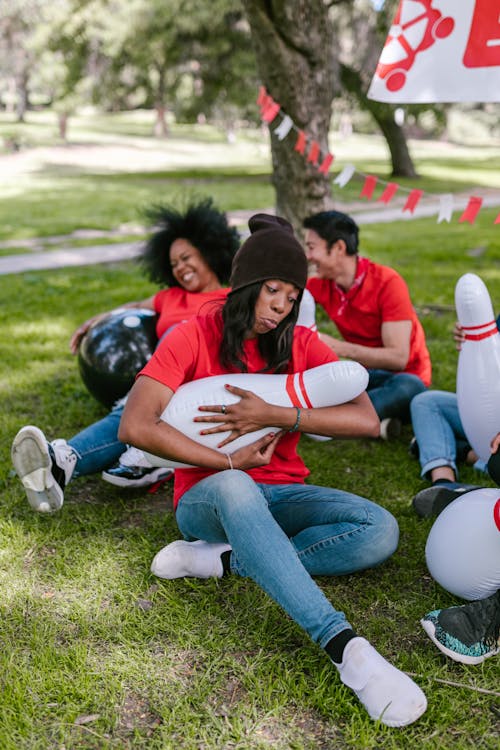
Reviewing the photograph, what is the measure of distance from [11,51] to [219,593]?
4605cm

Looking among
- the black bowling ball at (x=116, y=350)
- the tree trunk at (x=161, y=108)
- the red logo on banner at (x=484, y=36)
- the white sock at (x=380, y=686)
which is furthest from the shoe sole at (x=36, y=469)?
the tree trunk at (x=161, y=108)

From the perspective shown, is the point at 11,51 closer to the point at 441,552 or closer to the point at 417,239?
the point at 417,239

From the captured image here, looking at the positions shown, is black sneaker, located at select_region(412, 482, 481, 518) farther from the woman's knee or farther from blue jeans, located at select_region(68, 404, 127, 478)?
blue jeans, located at select_region(68, 404, 127, 478)

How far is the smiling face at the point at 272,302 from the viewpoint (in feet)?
8.66

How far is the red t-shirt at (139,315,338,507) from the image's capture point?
264 centimetres

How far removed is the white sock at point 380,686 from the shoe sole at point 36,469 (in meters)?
1.43

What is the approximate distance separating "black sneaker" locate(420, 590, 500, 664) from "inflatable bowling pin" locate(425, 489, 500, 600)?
85 mm

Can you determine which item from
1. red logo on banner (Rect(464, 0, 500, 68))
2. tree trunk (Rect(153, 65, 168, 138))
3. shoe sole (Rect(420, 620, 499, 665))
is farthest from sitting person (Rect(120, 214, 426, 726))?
tree trunk (Rect(153, 65, 168, 138))

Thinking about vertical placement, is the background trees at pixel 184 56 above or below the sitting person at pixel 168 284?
above

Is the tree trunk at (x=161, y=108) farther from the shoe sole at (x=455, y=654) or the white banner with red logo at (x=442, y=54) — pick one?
the shoe sole at (x=455, y=654)

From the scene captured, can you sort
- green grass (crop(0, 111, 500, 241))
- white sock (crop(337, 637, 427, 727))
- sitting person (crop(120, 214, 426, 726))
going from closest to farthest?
white sock (crop(337, 637, 427, 727))
sitting person (crop(120, 214, 426, 726))
green grass (crop(0, 111, 500, 241))

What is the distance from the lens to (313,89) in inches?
243

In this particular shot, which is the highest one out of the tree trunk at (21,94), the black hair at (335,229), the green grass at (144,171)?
the black hair at (335,229)

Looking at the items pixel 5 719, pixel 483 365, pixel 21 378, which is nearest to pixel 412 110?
pixel 21 378
